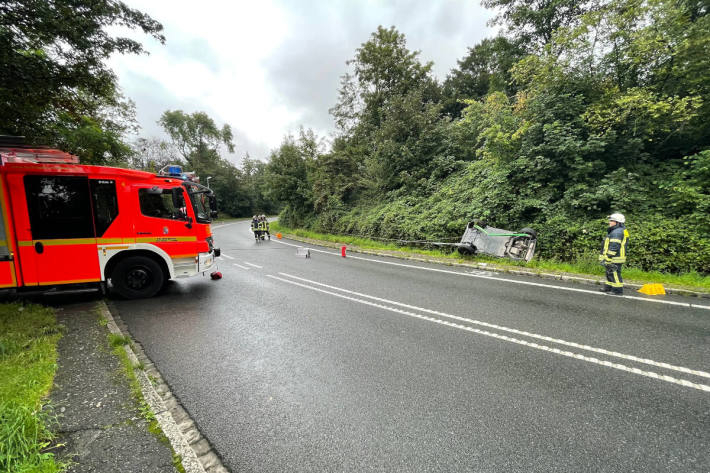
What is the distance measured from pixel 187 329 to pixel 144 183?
383cm

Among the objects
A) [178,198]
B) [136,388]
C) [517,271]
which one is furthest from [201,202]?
[517,271]

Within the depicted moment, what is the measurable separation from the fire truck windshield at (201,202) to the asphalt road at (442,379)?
7.78ft

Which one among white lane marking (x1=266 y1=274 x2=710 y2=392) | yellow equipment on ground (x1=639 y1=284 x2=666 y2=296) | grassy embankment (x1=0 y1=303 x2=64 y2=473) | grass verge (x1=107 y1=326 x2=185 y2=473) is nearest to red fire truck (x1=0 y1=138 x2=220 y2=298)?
grassy embankment (x1=0 y1=303 x2=64 y2=473)

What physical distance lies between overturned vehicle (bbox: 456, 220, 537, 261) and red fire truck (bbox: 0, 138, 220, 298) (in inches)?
344

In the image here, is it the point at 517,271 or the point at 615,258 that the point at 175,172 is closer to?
the point at 517,271

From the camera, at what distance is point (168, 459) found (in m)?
2.23

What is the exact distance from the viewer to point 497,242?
9.68 metres

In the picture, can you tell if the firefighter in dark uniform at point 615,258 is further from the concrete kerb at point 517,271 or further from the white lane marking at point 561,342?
the white lane marking at point 561,342

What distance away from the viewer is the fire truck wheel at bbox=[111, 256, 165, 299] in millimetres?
6445

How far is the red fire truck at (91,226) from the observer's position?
564 centimetres

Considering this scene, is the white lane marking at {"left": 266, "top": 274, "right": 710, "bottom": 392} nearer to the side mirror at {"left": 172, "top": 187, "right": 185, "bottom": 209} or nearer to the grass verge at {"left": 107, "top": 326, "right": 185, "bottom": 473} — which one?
the grass verge at {"left": 107, "top": 326, "right": 185, "bottom": 473}

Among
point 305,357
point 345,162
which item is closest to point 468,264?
point 305,357

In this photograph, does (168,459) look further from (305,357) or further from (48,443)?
(305,357)

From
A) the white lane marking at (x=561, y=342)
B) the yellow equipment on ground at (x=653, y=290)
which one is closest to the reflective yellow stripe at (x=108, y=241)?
the white lane marking at (x=561, y=342)
